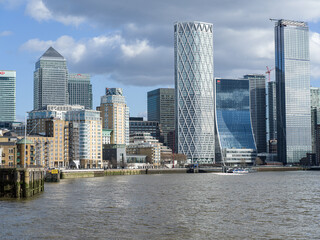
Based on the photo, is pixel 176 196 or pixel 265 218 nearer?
pixel 265 218

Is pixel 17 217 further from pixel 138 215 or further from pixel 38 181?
pixel 38 181

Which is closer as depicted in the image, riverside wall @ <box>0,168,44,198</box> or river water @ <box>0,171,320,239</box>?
river water @ <box>0,171,320,239</box>

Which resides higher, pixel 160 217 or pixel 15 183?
pixel 15 183

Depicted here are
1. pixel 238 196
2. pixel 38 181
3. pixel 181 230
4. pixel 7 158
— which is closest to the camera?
pixel 181 230

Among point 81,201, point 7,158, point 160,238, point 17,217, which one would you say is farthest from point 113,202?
point 7,158

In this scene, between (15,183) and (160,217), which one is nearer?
(160,217)

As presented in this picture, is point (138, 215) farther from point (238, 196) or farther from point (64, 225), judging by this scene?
point (238, 196)

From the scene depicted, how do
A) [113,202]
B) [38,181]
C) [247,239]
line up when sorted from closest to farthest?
[247,239] < [113,202] < [38,181]

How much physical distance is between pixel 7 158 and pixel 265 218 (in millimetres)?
133807

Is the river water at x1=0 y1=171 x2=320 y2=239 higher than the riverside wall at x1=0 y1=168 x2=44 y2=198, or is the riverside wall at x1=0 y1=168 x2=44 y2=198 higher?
the riverside wall at x1=0 y1=168 x2=44 y2=198

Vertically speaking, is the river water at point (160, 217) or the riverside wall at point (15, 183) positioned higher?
the riverside wall at point (15, 183)

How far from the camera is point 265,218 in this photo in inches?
2704

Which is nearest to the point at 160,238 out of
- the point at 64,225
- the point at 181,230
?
the point at 181,230

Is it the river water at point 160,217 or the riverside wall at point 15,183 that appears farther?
the riverside wall at point 15,183
